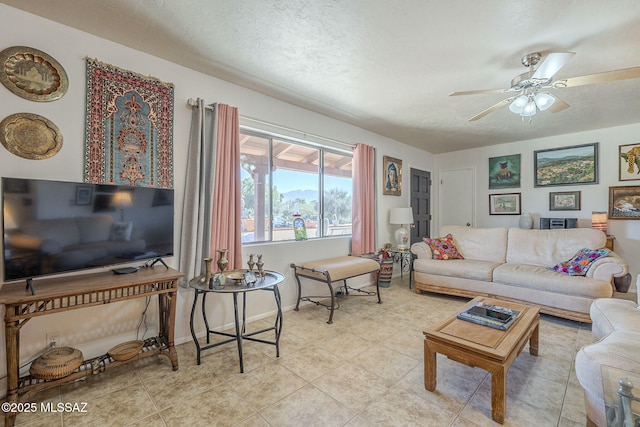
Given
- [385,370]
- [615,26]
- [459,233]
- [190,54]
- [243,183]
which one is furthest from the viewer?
[459,233]

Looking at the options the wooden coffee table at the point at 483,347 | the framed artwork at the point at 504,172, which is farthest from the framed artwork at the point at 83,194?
the framed artwork at the point at 504,172

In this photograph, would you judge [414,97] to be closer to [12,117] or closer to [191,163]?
[191,163]

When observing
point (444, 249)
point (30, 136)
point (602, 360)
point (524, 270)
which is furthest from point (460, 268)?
point (30, 136)

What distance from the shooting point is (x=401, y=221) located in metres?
4.56

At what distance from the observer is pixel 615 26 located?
192cm

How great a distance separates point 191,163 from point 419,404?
2.52 metres

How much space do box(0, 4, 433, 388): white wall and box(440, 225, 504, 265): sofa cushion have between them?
2.84 m

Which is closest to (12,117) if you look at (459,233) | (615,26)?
(615,26)

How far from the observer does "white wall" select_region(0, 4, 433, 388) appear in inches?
72.2

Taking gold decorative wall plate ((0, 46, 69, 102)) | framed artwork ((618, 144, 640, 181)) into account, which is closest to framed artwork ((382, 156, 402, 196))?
framed artwork ((618, 144, 640, 181))

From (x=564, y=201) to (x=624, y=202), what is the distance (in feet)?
2.23

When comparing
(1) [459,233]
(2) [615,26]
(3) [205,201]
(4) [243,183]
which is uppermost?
(2) [615,26]

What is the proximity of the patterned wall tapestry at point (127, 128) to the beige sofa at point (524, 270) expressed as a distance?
346 centimetres

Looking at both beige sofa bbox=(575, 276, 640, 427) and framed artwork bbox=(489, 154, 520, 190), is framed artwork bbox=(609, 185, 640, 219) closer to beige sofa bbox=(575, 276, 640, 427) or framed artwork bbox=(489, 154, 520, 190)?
framed artwork bbox=(489, 154, 520, 190)
